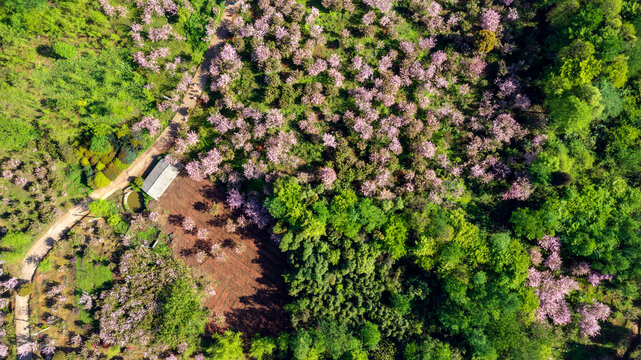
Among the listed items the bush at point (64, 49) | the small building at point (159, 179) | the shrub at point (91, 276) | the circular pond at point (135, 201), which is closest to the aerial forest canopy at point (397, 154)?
the bush at point (64, 49)

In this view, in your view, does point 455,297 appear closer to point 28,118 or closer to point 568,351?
point 568,351

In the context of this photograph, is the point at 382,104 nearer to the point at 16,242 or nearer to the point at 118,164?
the point at 118,164

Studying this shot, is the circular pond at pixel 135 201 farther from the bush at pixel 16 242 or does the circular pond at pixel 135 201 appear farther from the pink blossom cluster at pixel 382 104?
the bush at pixel 16 242

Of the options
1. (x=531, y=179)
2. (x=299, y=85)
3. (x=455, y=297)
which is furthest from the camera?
(x=299, y=85)

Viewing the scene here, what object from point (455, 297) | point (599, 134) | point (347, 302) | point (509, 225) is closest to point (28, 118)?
point (347, 302)

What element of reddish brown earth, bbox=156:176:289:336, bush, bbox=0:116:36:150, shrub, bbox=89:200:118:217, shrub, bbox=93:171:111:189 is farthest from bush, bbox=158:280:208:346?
bush, bbox=0:116:36:150

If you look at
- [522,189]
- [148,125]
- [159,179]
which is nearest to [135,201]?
[159,179]
